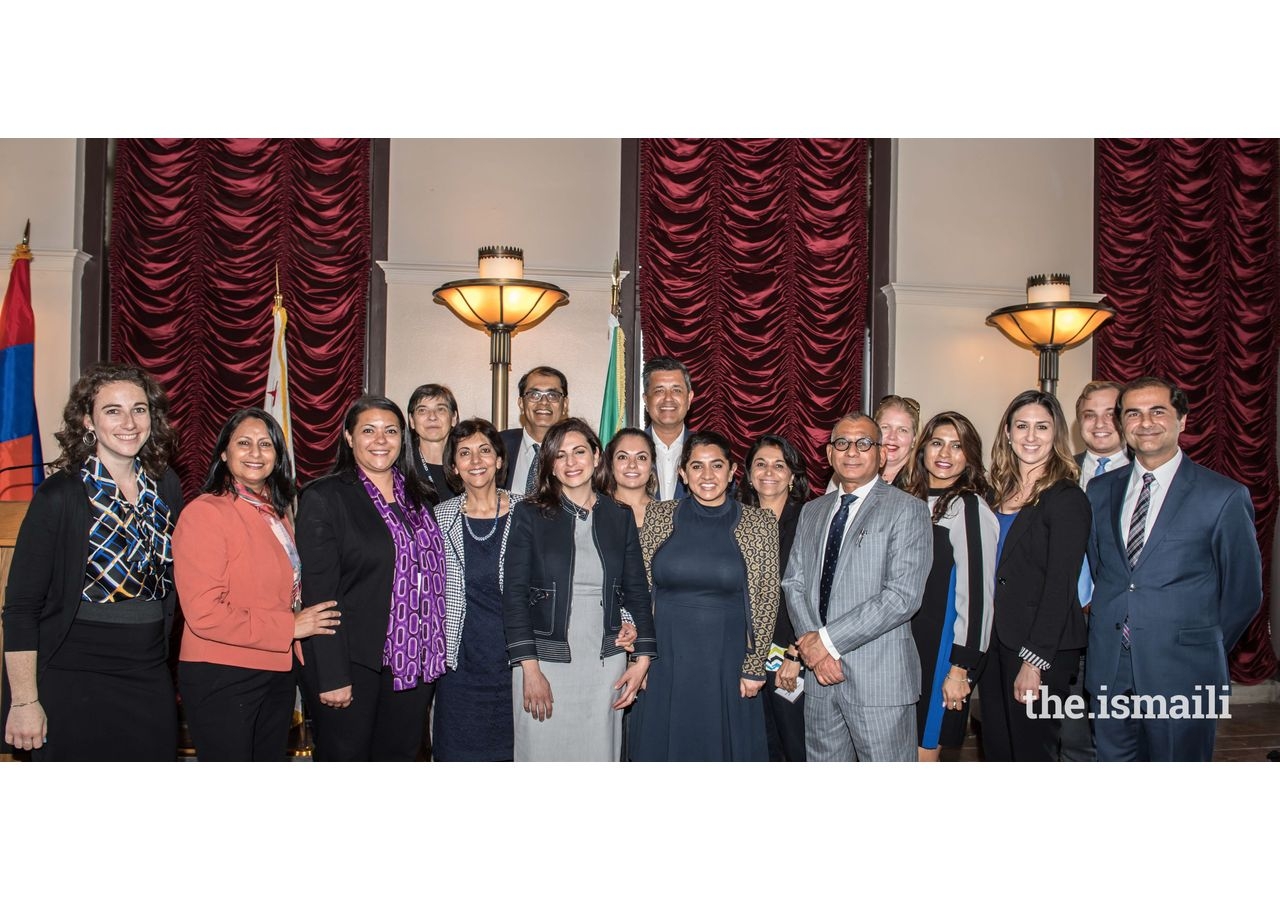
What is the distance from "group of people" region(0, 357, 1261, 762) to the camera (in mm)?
2529

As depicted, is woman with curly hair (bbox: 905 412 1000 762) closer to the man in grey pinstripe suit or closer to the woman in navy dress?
the man in grey pinstripe suit

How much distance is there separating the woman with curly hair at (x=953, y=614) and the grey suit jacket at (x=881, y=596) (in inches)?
6.8

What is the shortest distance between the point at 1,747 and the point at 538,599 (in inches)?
108

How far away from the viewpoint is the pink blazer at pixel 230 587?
2477mm

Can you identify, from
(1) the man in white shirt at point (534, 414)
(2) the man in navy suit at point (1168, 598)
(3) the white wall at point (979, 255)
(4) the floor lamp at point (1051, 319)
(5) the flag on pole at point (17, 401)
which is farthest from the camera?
(3) the white wall at point (979, 255)

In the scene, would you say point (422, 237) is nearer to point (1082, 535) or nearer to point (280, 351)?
point (280, 351)

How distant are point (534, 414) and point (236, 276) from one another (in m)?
2.78

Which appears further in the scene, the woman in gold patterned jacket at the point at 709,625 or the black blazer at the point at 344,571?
the woman in gold patterned jacket at the point at 709,625

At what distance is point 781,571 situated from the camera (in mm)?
3133

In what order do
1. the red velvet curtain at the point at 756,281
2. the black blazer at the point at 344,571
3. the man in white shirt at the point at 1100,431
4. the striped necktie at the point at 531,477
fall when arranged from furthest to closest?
the red velvet curtain at the point at 756,281 → the striped necktie at the point at 531,477 → the man in white shirt at the point at 1100,431 → the black blazer at the point at 344,571

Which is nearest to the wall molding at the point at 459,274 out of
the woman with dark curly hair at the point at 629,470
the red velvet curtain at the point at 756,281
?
the red velvet curtain at the point at 756,281

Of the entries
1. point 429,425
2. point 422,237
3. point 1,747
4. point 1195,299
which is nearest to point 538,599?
point 429,425

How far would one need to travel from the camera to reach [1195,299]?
6.22 m

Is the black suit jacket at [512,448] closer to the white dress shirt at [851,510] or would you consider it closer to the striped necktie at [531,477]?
the striped necktie at [531,477]
